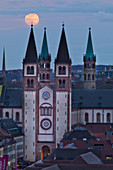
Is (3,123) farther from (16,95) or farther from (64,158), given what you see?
→ (64,158)

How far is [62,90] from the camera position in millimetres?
175375

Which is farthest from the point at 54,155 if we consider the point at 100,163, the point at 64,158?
the point at 100,163

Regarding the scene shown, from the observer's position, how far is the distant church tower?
575 ft

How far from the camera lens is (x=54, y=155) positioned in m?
140

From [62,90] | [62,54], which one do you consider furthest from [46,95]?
[62,54]

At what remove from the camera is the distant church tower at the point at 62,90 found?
175 meters

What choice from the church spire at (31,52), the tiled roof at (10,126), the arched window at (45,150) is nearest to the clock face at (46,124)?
the arched window at (45,150)

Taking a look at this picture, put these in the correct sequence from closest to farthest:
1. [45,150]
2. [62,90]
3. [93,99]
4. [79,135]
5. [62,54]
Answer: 1. [79,135]
2. [62,90]
3. [62,54]
4. [45,150]
5. [93,99]

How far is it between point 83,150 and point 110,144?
15462 mm

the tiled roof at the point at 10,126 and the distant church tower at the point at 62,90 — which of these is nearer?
the tiled roof at the point at 10,126

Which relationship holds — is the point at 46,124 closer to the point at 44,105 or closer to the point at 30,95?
the point at 44,105

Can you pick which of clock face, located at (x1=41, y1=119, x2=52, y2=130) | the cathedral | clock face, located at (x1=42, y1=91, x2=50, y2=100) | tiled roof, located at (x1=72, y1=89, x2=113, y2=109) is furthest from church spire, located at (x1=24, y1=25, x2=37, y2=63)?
tiled roof, located at (x1=72, y1=89, x2=113, y2=109)

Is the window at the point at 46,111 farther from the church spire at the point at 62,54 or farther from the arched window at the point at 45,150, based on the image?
the church spire at the point at 62,54

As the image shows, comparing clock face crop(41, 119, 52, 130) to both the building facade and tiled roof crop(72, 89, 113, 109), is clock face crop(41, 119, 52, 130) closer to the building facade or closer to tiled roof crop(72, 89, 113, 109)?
the building facade
